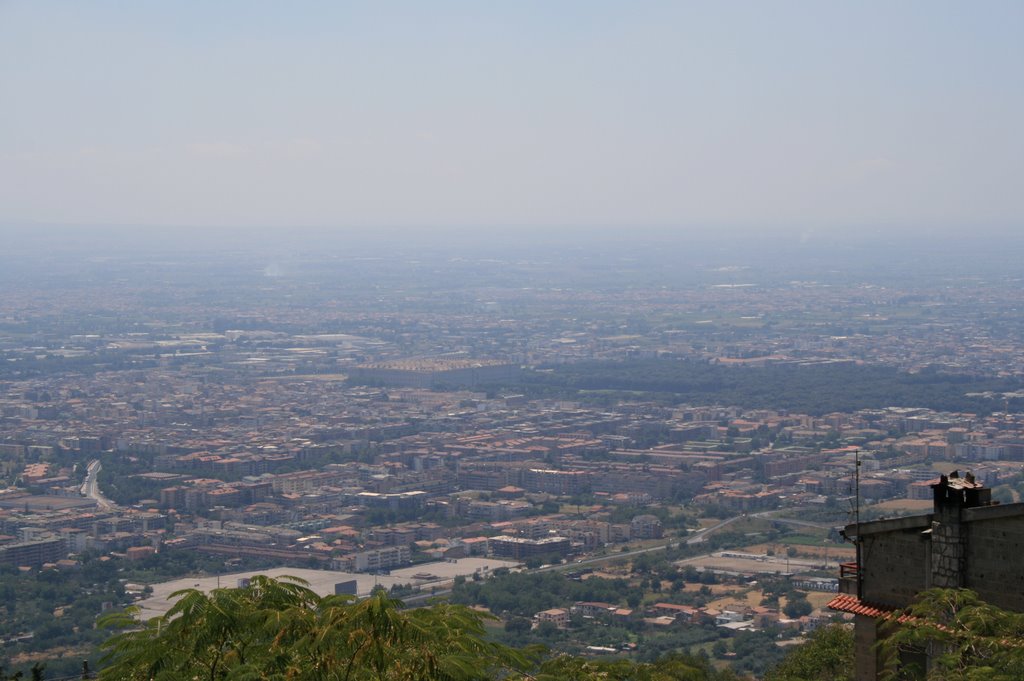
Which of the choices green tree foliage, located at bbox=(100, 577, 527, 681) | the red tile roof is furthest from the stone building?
green tree foliage, located at bbox=(100, 577, 527, 681)

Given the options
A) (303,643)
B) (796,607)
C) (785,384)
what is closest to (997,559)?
(303,643)

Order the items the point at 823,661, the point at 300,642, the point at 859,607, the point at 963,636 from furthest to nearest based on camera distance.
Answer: the point at 823,661
the point at 859,607
the point at 963,636
the point at 300,642

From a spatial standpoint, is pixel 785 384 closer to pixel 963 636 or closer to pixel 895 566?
pixel 895 566

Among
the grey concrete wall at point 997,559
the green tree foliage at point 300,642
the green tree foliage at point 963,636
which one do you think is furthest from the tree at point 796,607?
the green tree foliage at point 300,642

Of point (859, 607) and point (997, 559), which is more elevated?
point (997, 559)

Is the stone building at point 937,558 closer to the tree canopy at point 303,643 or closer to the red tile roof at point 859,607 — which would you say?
the red tile roof at point 859,607

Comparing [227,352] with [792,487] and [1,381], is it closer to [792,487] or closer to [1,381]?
[1,381]

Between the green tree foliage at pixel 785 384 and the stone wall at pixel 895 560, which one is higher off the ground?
the stone wall at pixel 895 560

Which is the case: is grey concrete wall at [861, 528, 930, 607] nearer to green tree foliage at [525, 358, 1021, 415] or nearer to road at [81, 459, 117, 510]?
road at [81, 459, 117, 510]
